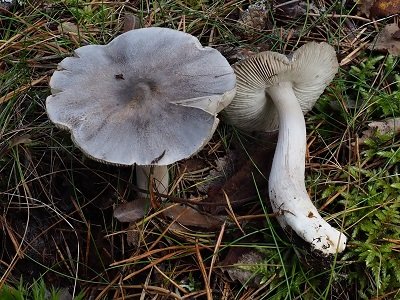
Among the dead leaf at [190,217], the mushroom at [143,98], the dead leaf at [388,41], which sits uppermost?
the mushroom at [143,98]

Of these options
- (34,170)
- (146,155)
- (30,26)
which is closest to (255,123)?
(146,155)

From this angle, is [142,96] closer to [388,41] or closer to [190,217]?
[190,217]

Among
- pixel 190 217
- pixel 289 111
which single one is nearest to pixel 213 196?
pixel 190 217

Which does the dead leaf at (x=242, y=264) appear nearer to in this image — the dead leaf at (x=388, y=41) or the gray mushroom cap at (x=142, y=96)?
the gray mushroom cap at (x=142, y=96)

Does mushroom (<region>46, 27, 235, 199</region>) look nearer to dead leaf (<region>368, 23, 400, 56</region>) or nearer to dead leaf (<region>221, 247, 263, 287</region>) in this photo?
dead leaf (<region>221, 247, 263, 287</region>)

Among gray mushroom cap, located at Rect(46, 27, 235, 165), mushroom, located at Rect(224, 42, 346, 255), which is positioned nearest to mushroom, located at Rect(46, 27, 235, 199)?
gray mushroom cap, located at Rect(46, 27, 235, 165)

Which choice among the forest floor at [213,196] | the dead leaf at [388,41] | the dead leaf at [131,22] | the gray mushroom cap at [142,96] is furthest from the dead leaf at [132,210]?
the dead leaf at [388,41]

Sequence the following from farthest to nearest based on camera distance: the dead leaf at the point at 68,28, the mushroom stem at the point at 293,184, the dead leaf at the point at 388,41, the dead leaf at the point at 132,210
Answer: the dead leaf at the point at 68,28 < the dead leaf at the point at 388,41 < the dead leaf at the point at 132,210 < the mushroom stem at the point at 293,184
